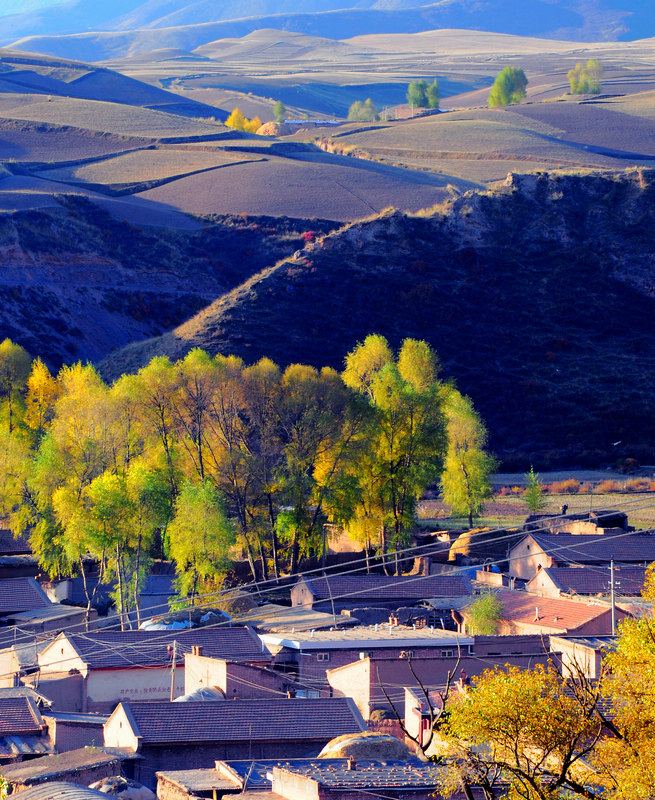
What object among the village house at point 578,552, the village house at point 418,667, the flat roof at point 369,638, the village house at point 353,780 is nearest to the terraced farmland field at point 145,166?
the village house at point 578,552

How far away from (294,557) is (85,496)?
23.9 ft

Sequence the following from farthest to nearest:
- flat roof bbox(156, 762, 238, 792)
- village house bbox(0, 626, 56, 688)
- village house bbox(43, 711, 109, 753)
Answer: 1. village house bbox(0, 626, 56, 688)
2. village house bbox(43, 711, 109, 753)
3. flat roof bbox(156, 762, 238, 792)

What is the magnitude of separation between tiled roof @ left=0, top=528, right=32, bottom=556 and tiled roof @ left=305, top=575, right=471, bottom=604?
1353cm

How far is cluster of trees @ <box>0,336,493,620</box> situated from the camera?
134ft

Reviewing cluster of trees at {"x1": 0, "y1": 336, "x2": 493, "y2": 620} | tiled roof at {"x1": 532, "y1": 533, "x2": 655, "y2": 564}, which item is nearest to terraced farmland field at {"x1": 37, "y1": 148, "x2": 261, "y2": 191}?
cluster of trees at {"x1": 0, "y1": 336, "x2": 493, "y2": 620}

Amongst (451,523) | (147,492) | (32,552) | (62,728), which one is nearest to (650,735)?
(62,728)

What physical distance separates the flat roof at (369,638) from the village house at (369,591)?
3.86 m

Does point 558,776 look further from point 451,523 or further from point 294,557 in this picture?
point 451,523

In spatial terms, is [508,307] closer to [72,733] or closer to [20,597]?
[20,597]

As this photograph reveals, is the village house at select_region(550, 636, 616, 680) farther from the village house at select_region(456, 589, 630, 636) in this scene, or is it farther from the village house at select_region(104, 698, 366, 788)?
the village house at select_region(104, 698, 366, 788)

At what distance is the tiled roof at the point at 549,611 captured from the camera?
1176 inches

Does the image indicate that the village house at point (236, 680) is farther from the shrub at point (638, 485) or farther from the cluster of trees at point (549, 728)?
the shrub at point (638, 485)

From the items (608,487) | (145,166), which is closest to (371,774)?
(608,487)

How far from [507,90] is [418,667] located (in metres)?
172
